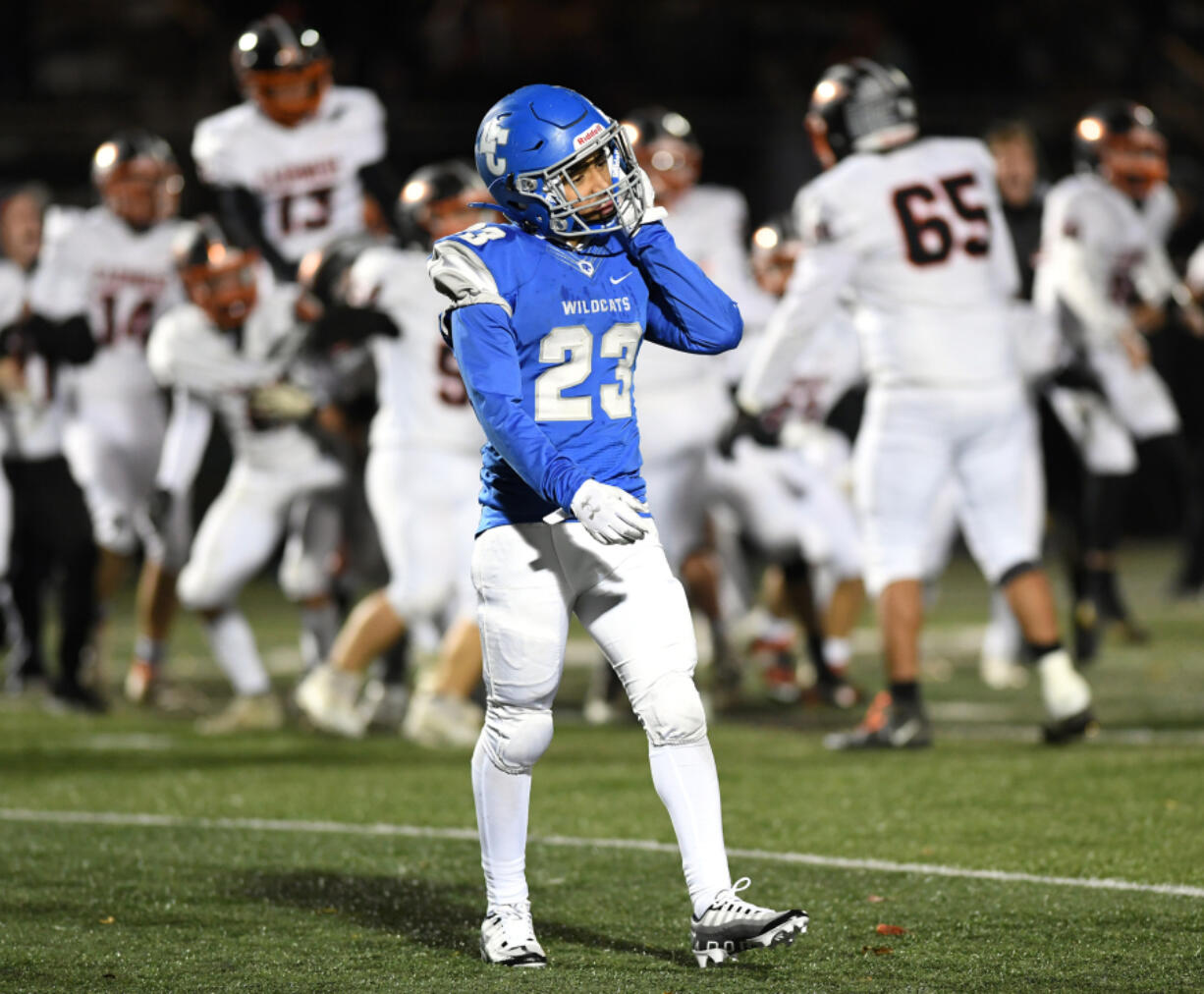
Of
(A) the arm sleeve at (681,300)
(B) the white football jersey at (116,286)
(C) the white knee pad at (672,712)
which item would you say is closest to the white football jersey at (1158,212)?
(B) the white football jersey at (116,286)

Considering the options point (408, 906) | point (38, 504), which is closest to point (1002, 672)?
point (38, 504)

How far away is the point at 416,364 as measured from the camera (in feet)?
23.8

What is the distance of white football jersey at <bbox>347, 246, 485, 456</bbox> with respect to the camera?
7.21 meters

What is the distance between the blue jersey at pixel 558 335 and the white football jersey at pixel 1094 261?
4988mm

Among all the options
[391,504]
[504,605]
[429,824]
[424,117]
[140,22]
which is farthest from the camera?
[140,22]

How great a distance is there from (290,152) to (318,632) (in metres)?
2.07

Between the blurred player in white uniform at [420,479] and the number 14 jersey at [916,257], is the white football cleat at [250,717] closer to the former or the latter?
the blurred player in white uniform at [420,479]

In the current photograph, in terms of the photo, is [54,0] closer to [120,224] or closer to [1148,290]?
[120,224]

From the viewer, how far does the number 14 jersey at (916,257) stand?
665cm

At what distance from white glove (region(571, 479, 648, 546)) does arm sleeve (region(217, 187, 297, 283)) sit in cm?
478

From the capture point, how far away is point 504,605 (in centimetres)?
399

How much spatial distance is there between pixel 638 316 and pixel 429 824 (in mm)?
2003

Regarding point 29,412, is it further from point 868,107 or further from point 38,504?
point 868,107

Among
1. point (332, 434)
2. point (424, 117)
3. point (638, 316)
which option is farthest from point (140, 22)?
point (638, 316)
